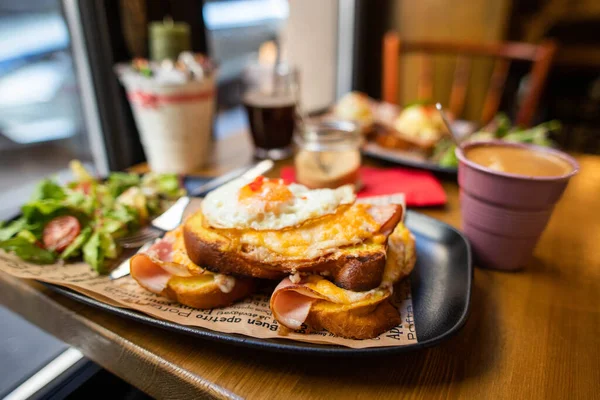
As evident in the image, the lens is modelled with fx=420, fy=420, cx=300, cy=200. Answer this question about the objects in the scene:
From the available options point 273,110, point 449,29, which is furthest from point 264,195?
point 449,29

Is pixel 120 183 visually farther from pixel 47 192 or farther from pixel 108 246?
pixel 108 246

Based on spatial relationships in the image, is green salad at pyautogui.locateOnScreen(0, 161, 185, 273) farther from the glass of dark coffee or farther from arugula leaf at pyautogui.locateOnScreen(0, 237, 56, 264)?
the glass of dark coffee

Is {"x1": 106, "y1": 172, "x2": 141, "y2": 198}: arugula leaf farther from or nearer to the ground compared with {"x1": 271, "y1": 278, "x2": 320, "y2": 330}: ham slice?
farther from the ground

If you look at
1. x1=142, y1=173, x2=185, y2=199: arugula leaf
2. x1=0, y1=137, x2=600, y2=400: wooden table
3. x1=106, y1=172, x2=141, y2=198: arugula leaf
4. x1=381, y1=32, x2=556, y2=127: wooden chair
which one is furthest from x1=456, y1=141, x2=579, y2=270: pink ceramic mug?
x1=381, y1=32, x2=556, y2=127: wooden chair

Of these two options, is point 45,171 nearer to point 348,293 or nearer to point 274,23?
point 348,293

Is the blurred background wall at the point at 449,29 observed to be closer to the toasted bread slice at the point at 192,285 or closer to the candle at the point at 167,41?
the candle at the point at 167,41
